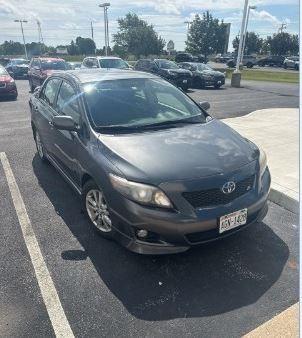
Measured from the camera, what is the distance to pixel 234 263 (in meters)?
3.38

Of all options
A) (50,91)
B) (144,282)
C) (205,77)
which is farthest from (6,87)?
(144,282)

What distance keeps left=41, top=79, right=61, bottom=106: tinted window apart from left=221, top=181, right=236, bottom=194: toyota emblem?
321cm

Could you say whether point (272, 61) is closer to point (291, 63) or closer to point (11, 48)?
point (291, 63)

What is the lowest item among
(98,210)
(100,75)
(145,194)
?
(98,210)

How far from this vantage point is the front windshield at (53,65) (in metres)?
16.6

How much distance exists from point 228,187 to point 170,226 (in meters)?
0.67

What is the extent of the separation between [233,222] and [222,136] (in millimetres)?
1112

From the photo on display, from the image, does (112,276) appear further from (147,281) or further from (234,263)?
(234,263)

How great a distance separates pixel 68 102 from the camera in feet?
14.8

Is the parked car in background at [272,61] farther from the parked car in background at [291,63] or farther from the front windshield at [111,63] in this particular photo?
the front windshield at [111,63]

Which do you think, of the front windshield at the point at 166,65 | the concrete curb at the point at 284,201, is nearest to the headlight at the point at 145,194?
the concrete curb at the point at 284,201

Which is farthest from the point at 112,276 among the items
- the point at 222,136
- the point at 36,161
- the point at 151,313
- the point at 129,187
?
the point at 36,161

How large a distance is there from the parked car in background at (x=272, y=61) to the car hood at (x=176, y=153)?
51.0 metres

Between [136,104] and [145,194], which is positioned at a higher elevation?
[136,104]
